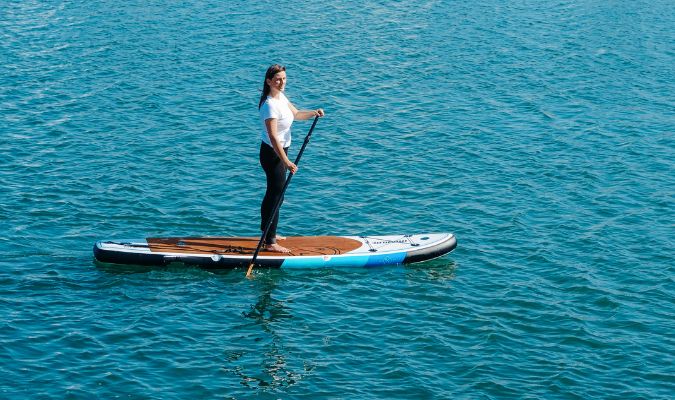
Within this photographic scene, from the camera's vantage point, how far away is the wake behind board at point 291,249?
19.3 m

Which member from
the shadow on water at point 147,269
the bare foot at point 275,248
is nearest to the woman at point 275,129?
the bare foot at point 275,248

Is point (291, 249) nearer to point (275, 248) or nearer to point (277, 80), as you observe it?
point (275, 248)

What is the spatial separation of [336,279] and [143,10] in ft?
79.8

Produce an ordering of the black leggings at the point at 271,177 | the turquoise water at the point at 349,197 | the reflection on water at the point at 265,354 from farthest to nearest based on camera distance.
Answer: the black leggings at the point at 271,177 < the turquoise water at the point at 349,197 < the reflection on water at the point at 265,354

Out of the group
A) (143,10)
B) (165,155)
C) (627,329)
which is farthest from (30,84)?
(627,329)

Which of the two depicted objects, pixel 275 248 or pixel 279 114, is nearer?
pixel 279 114

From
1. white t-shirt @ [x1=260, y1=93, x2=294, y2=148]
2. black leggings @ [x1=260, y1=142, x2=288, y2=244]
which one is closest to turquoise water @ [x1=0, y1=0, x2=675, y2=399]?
black leggings @ [x1=260, y1=142, x2=288, y2=244]

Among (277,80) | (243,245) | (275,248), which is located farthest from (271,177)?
(277,80)

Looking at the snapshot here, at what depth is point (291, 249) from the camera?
1991 centimetres

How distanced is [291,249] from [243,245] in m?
0.87

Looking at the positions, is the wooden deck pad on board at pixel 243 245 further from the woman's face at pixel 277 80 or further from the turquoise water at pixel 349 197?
the woman's face at pixel 277 80

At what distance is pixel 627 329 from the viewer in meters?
17.9

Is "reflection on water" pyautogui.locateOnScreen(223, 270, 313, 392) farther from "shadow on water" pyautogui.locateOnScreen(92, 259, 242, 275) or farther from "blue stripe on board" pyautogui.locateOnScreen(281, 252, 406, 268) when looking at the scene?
"shadow on water" pyautogui.locateOnScreen(92, 259, 242, 275)

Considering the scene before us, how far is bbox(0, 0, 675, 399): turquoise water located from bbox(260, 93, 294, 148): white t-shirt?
2.60m
